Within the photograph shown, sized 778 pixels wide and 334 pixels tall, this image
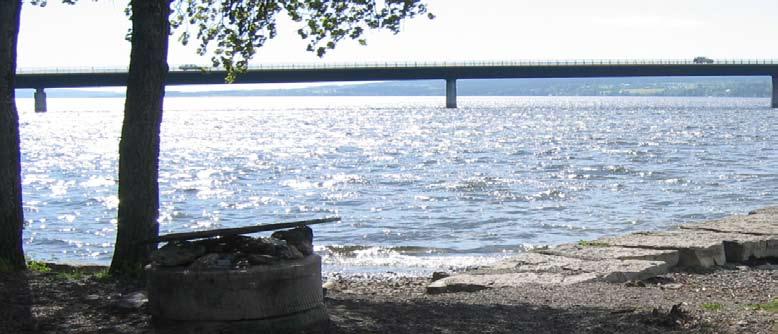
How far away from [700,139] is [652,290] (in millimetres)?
55804

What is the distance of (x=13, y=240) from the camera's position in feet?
35.1

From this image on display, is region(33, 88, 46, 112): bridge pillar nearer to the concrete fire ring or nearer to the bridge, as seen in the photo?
the bridge

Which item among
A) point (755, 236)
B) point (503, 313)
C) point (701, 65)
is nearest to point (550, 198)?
point (755, 236)

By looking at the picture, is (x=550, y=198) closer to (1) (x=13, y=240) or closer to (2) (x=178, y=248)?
(1) (x=13, y=240)

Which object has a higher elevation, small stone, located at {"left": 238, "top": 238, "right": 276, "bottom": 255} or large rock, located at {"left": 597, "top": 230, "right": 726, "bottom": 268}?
small stone, located at {"left": 238, "top": 238, "right": 276, "bottom": 255}

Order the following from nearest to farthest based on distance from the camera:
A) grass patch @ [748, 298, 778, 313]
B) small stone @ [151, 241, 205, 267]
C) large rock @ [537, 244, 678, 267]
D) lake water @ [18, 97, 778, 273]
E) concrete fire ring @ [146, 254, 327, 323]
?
concrete fire ring @ [146, 254, 327, 323]
small stone @ [151, 241, 205, 267]
grass patch @ [748, 298, 778, 313]
large rock @ [537, 244, 678, 267]
lake water @ [18, 97, 778, 273]

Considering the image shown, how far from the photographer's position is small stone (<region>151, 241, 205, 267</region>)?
24.8 feet

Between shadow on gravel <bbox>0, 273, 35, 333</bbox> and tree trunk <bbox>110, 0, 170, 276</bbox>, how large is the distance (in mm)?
1063

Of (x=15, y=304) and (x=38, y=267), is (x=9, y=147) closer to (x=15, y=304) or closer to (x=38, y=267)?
(x=38, y=267)

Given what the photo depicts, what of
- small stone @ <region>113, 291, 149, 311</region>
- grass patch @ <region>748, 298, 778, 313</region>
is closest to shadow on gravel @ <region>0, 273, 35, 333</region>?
small stone @ <region>113, 291, 149, 311</region>

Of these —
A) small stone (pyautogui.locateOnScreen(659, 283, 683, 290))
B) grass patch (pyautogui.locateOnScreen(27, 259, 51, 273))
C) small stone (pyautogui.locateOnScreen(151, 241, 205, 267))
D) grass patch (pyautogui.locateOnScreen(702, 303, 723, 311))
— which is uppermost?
small stone (pyautogui.locateOnScreen(151, 241, 205, 267))

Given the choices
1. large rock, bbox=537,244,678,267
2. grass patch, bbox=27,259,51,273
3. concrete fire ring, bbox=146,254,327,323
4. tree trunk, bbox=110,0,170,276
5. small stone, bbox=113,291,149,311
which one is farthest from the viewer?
large rock, bbox=537,244,678,267

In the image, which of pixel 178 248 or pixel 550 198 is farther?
pixel 550 198

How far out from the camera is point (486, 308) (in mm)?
8758
